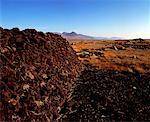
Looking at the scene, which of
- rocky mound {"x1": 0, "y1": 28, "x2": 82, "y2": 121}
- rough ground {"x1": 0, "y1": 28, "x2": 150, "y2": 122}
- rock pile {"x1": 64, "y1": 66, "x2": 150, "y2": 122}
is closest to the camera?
rocky mound {"x1": 0, "y1": 28, "x2": 82, "y2": 121}

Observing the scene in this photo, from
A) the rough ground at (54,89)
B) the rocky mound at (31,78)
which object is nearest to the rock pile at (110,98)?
the rough ground at (54,89)

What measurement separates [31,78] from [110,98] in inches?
295

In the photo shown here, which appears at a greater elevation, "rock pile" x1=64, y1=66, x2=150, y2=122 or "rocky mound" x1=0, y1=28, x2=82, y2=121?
"rocky mound" x1=0, y1=28, x2=82, y2=121

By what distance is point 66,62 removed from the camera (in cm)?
3066

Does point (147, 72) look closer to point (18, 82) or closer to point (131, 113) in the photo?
point (131, 113)

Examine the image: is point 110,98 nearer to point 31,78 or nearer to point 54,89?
point 54,89

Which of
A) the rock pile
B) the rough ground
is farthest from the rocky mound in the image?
the rock pile

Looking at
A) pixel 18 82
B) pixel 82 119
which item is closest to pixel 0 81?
pixel 18 82

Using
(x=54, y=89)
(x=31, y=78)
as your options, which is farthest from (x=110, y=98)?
(x=31, y=78)

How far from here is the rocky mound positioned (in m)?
16.2

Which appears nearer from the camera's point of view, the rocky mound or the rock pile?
the rocky mound

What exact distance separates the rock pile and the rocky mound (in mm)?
1365

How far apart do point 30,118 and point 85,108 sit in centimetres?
607

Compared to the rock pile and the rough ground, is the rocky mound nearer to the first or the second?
the rough ground
